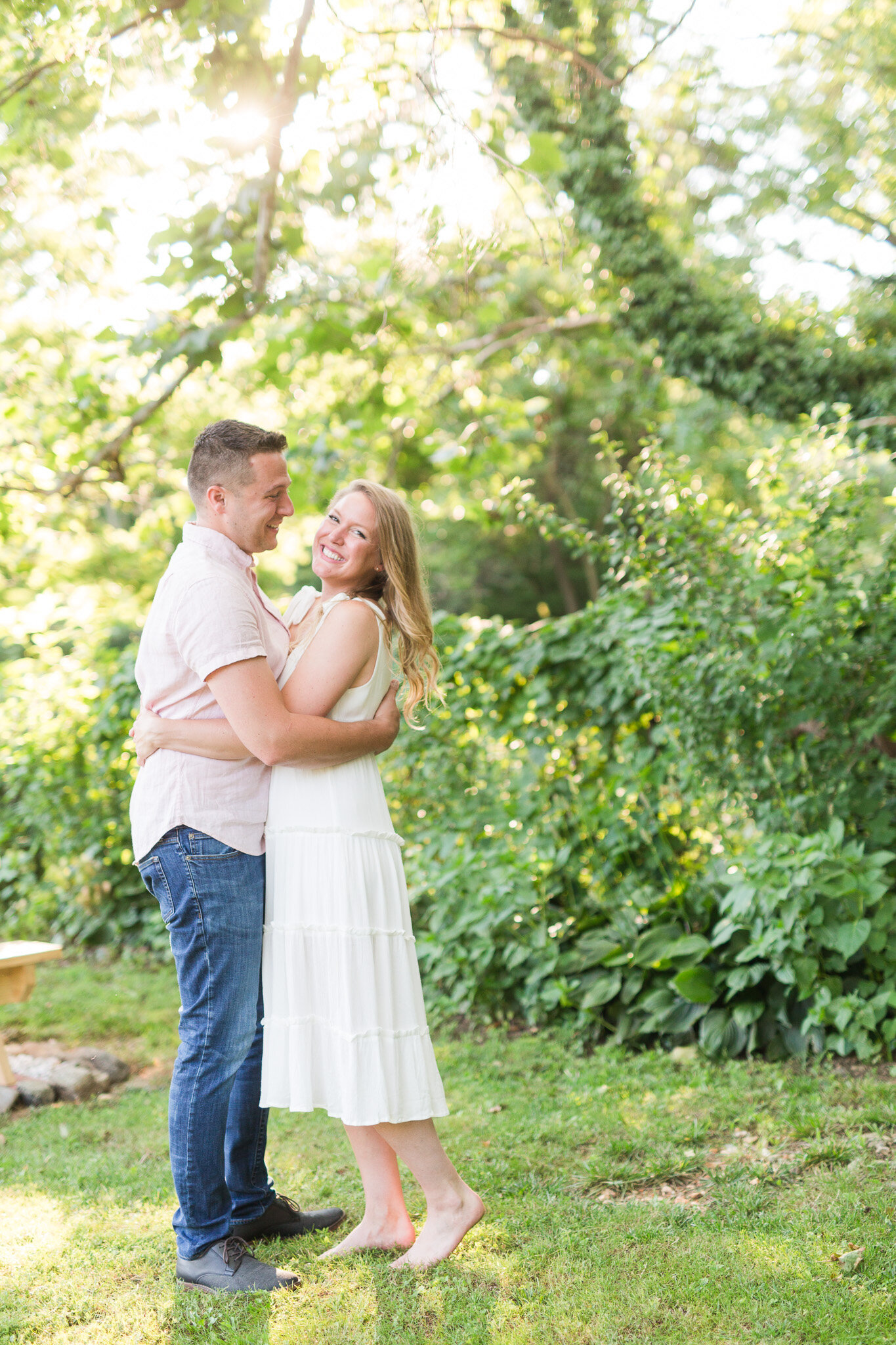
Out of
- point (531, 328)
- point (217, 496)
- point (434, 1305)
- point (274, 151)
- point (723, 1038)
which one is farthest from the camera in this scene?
point (531, 328)

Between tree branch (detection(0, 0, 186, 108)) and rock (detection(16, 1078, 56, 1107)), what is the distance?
4.00 meters

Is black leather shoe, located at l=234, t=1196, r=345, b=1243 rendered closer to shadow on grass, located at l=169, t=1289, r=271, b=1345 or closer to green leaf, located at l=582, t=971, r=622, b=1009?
shadow on grass, located at l=169, t=1289, r=271, b=1345

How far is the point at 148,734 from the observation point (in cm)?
254

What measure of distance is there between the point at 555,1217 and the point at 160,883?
141 centimetres

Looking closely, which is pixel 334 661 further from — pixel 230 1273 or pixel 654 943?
pixel 654 943

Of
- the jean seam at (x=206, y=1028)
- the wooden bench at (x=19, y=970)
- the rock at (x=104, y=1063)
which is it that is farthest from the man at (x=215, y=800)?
the wooden bench at (x=19, y=970)

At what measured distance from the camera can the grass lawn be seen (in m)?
2.28

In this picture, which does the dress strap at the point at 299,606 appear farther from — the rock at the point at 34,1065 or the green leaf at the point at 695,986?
the rock at the point at 34,1065

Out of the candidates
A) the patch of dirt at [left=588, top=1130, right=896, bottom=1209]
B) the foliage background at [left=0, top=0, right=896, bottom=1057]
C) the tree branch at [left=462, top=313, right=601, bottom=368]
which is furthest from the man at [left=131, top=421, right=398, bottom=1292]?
the tree branch at [left=462, top=313, right=601, bottom=368]

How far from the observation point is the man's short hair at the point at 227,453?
8.49ft

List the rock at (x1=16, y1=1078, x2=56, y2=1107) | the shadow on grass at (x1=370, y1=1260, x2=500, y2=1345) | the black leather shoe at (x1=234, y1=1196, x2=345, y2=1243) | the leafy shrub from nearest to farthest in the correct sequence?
1. the shadow on grass at (x1=370, y1=1260, x2=500, y2=1345)
2. the black leather shoe at (x1=234, y1=1196, x2=345, y2=1243)
3. the leafy shrub
4. the rock at (x1=16, y1=1078, x2=56, y2=1107)

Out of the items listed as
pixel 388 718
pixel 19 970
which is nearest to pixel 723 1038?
pixel 388 718

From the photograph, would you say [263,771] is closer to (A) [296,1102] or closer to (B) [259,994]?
(B) [259,994]

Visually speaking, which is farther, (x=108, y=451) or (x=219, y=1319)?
(x=108, y=451)
